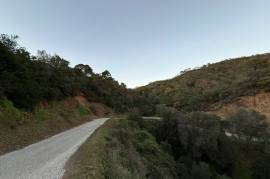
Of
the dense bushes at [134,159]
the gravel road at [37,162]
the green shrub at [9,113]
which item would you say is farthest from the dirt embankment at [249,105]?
the gravel road at [37,162]

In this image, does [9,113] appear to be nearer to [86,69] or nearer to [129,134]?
[129,134]

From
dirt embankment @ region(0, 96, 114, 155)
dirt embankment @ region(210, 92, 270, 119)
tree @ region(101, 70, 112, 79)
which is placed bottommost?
dirt embankment @ region(0, 96, 114, 155)

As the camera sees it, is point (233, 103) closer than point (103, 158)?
No

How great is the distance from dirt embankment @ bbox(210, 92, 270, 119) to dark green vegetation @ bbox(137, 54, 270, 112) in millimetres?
1144

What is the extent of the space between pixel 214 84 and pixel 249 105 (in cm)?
2811

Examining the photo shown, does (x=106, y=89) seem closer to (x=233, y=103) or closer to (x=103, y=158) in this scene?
(x=233, y=103)

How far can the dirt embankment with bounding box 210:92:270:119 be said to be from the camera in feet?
142

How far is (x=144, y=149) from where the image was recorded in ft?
67.5

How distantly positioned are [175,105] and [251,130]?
3499cm

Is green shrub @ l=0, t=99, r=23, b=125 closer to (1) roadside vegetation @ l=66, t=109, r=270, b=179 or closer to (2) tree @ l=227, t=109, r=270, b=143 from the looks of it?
(1) roadside vegetation @ l=66, t=109, r=270, b=179

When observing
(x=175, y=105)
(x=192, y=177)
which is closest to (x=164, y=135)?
(x=192, y=177)

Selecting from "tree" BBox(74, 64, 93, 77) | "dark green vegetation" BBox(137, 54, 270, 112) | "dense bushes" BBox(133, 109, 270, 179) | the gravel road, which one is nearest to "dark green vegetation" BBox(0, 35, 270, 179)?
"dense bushes" BBox(133, 109, 270, 179)

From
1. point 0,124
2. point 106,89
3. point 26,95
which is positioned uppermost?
point 106,89

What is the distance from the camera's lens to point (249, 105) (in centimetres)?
4531
